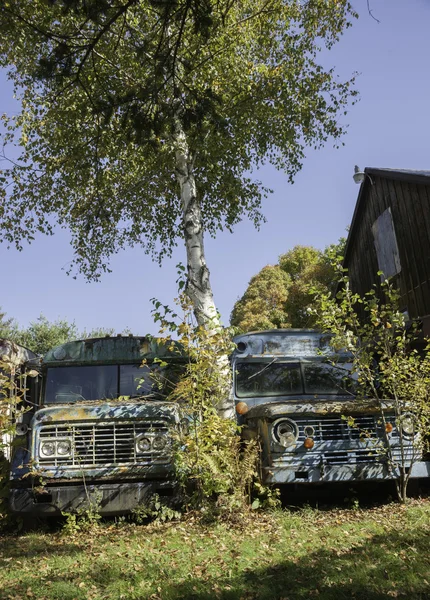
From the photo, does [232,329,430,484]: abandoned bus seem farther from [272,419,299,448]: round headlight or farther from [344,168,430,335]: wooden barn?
[344,168,430,335]: wooden barn

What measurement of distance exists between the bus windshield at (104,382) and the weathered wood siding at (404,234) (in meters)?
8.30

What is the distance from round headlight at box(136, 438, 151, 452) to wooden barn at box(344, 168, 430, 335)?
7335 mm

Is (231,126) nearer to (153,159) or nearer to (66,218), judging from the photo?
(153,159)

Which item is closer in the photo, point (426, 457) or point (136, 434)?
point (136, 434)

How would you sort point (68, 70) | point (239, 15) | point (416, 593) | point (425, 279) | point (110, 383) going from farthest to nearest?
point (425, 279)
point (239, 15)
point (110, 383)
point (68, 70)
point (416, 593)

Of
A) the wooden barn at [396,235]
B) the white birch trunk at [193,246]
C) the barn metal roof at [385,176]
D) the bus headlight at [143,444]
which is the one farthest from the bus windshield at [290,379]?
the barn metal roof at [385,176]

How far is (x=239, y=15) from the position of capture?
11812 millimetres

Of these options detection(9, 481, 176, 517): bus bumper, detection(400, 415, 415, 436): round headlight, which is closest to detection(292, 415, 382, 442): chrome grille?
detection(400, 415, 415, 436): round headlight

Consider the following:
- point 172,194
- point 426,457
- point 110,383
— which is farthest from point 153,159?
point 426,457

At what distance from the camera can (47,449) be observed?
21.9 ft

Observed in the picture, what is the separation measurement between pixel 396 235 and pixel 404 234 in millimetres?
511

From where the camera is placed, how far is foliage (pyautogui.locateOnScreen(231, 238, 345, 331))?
28.6 meters

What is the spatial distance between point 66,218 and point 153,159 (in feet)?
12.1

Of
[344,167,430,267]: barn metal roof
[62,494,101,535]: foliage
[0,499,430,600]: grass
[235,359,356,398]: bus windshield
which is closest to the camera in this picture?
[0,499,430,600]: grass
